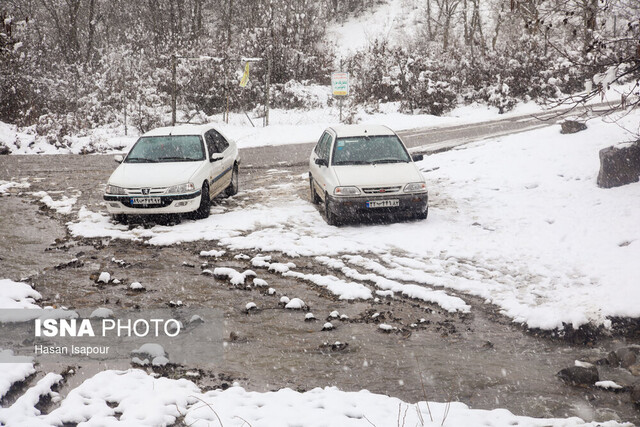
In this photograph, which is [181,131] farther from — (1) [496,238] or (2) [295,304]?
(1) [496,238]

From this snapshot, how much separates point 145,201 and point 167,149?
1.51 m

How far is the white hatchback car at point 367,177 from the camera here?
959 centimetres

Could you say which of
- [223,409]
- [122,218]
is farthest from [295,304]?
[122,218]

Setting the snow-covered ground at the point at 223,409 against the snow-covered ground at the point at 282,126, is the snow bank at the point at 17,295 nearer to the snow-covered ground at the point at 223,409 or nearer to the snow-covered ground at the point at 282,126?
the snow-covered ground at the point at 223,409

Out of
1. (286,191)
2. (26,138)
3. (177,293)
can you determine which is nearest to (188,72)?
(26,138)

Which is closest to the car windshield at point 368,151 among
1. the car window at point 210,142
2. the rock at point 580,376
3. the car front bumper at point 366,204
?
the car front bumper at point 366,204

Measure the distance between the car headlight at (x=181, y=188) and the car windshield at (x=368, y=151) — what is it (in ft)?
8.83

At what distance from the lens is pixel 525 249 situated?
8.70m

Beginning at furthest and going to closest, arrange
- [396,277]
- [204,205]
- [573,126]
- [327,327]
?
[573,126], [204,205], [396,277], [327,327]

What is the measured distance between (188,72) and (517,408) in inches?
1061

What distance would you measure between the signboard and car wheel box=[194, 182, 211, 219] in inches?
563

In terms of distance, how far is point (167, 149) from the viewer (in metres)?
10.9

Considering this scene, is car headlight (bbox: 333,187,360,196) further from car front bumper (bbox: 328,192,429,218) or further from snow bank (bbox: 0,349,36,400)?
snow bank (bbox: 0,349,36,400)

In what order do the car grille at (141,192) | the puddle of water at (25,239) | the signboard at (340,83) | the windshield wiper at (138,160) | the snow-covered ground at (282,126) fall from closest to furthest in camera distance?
the puddle of water at (25,239), the car grille at (141,192), the windshield wiper at (138,160), the snow-covered ground at (282,126), the signboard at (340,83)
